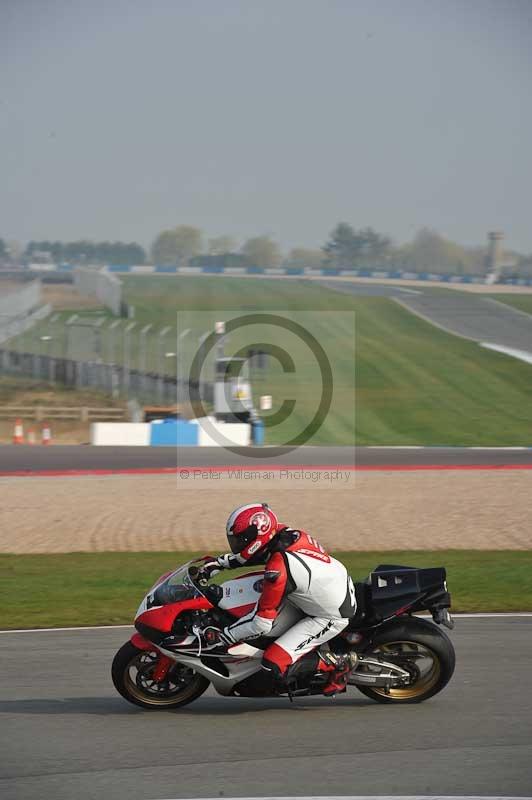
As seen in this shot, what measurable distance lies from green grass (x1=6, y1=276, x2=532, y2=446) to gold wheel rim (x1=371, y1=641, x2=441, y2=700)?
26.3 m

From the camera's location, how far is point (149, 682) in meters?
7.13

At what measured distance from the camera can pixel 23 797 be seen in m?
5.45

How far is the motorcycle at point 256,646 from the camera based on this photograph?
6.90 m

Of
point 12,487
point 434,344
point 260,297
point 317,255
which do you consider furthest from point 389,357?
point 317,255

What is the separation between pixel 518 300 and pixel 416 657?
6505cm

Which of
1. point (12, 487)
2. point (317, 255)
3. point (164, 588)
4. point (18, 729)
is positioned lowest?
point (12, 487)

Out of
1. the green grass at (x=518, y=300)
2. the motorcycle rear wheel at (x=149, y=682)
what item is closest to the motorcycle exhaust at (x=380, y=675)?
the motorcycle rear wheel at (x=149, y=682)

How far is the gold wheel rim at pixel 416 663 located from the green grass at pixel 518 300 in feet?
195

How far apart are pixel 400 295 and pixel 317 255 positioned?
87.0 ft

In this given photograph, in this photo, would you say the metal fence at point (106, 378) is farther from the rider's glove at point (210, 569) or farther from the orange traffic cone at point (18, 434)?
the rider's glove at point (210, 569)

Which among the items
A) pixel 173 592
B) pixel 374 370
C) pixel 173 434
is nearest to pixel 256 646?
pixel 173 592

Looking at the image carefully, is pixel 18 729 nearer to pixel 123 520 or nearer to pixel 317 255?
pixel 123 520

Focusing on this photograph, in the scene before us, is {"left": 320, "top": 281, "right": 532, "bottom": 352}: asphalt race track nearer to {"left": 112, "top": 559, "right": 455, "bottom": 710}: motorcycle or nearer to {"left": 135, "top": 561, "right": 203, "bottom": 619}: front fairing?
{"left": 112, "top": 559, "right": 455, "bottom": 710}: motorcycle

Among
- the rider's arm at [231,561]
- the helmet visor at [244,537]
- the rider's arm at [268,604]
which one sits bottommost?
the rider's arm at [268,604]
